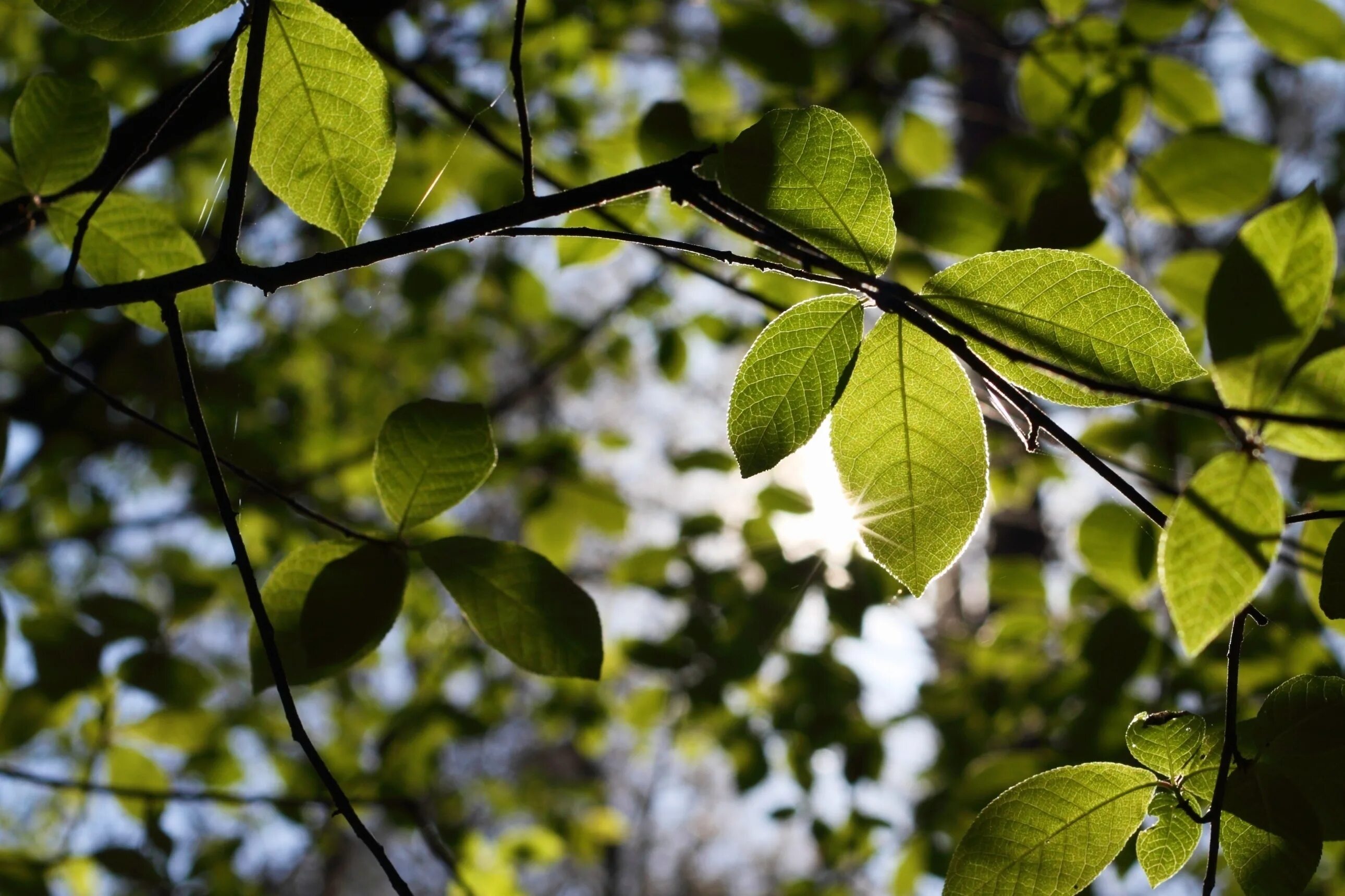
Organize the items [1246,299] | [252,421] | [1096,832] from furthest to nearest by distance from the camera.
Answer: [252,421] → [1096,832] → [1246,299]

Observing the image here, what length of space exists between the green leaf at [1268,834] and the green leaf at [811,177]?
462 millimetres

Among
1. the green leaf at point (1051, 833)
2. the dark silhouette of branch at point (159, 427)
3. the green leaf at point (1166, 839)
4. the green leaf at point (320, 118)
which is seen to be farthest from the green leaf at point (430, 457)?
the green leaf at point (1166, 839)

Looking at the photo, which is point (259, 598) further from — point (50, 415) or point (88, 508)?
point (88, 508)

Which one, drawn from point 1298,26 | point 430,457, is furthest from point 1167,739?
point 1298,26

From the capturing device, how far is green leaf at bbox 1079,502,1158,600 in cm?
149

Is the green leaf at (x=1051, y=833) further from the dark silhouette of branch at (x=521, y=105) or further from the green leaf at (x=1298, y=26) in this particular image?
the green leaf at (x=1298, y=26)

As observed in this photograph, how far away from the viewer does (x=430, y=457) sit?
82 centimetres

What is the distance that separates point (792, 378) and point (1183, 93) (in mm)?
1300

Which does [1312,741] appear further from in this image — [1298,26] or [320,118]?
[1298,26]

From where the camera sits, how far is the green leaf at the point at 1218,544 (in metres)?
0.50

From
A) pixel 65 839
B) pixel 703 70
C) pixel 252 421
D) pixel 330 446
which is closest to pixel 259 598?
pixel 65 839

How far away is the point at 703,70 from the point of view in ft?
8.14

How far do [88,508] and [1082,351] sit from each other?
3.91 meters

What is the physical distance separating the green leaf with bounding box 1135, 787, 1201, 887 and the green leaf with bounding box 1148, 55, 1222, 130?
1265 millimetres
